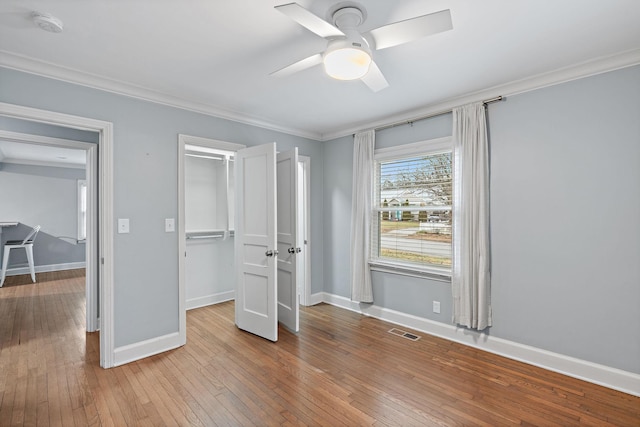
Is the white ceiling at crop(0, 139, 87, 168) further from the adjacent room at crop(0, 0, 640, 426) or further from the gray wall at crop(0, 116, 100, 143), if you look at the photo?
the adjacent room at crop(0, 0, 640, 426)

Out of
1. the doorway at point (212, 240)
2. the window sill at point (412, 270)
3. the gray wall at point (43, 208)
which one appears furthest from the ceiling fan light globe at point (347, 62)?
the gray wall at point (43, 208)

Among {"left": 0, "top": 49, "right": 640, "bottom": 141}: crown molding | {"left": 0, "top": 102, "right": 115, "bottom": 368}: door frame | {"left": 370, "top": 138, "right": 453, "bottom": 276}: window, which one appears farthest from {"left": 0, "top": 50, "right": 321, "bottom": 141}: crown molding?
Answer: {"left": 370, "top": 138, "right": 453, "bottom": 276}: window

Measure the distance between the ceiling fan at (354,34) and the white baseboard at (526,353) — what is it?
277 cm

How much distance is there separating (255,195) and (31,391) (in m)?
2.45

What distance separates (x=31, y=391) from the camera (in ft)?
7.78

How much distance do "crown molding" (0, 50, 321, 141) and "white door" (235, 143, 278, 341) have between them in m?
0.48

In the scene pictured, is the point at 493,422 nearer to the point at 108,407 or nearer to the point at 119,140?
the point at 108,407

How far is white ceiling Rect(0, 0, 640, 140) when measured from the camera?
1.78 metres

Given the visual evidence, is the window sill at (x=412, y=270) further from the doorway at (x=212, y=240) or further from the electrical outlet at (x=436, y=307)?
the doorway at (x=212, y=240)

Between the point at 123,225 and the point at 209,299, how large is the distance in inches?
85.0

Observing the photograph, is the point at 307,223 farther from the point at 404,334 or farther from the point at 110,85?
the point at 110,85

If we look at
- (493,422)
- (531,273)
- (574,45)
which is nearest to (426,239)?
(531,273)

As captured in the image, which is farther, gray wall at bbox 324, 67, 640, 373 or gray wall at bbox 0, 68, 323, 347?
gray wall at bbox 0, 68, 323, 347

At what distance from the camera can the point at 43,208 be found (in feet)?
23.3
